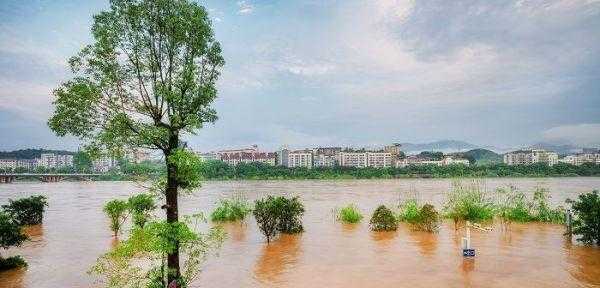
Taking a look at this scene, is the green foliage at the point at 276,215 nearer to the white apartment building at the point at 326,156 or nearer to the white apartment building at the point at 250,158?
the white apartment building at the point at 250,158

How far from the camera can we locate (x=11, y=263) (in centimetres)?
1478

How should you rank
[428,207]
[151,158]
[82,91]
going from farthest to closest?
[428,207] → [151,158] → [82,91]

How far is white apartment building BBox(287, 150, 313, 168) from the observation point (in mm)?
194125

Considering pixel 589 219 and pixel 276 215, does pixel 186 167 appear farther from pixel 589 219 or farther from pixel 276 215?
pixel 589 219

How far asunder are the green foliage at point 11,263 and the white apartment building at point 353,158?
174547 mm

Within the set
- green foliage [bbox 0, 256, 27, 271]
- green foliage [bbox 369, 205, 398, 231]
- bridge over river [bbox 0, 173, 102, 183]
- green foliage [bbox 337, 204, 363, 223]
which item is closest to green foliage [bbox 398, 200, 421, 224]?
green foliage [bbox 369, 205, 398, 231]

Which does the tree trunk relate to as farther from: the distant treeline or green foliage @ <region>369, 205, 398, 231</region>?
the distant treeline

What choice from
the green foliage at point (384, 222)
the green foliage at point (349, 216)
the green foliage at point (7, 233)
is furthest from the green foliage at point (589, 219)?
the green foliage at point (7, 233)

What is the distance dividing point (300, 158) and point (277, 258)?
17993cm

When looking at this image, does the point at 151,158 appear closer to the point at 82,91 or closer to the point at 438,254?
the point at 82,91

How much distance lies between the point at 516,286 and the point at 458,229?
9122 mm

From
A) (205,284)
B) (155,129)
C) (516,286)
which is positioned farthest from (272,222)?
(155,129)

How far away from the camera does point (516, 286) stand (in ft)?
38.7

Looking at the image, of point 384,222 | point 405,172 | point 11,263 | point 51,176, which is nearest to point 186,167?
point 11,263
